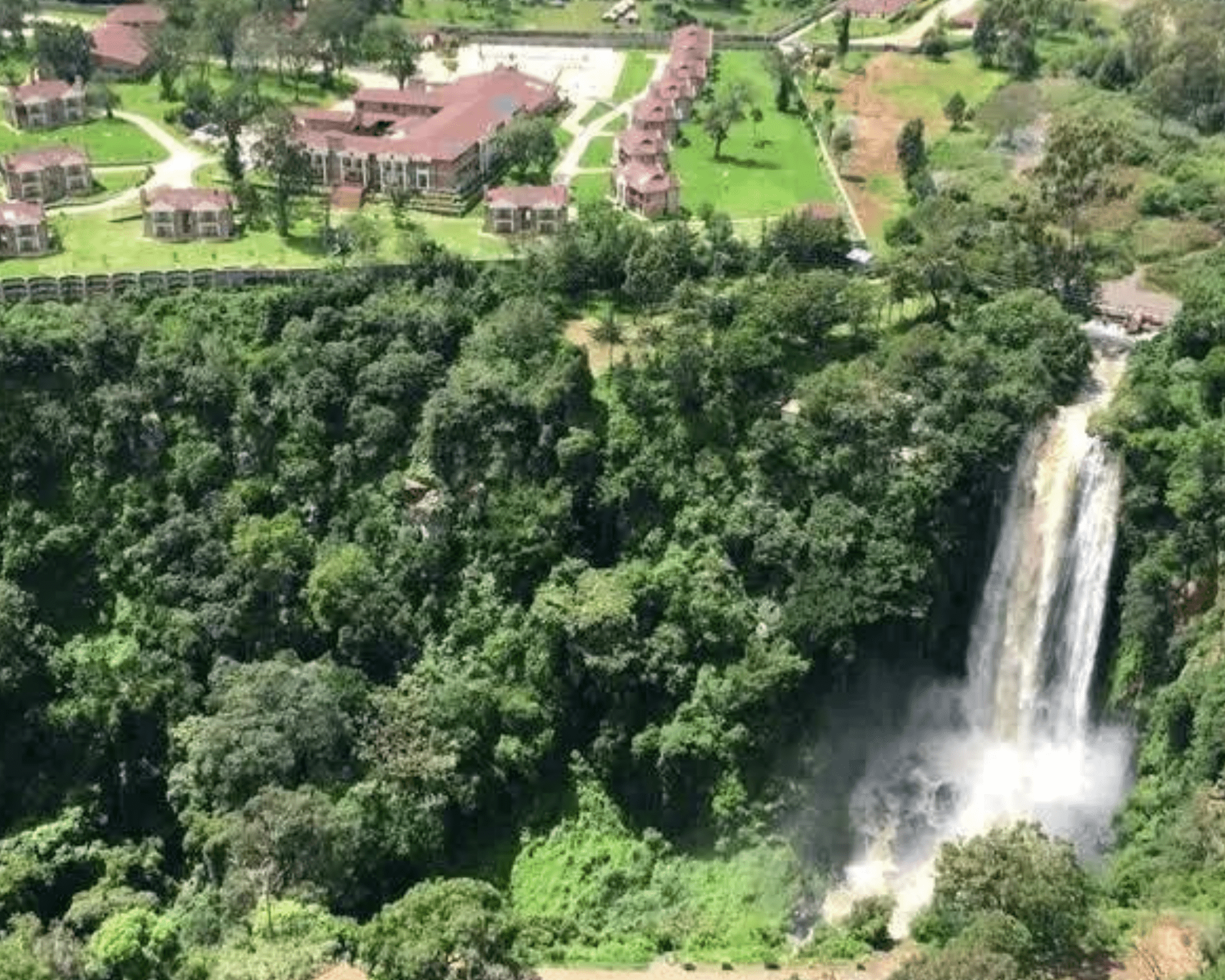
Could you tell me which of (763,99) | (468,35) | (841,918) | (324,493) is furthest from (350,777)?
(468,35)

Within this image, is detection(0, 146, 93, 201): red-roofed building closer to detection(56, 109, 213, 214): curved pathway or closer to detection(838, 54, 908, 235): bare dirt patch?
detection(56, 109, 213, 214): curved pathway

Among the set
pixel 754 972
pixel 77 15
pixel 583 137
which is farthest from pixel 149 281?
pixel 77 15

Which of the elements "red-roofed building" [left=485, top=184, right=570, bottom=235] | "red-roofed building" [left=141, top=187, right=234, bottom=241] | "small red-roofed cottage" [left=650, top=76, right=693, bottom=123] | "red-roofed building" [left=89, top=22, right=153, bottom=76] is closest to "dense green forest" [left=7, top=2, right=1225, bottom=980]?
"red-roofed building" [left=485, top=184, right=570, bottom=235]

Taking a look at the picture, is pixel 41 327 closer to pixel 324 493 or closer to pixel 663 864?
pixel 324 493

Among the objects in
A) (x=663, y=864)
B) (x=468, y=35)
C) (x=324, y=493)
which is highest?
(x=468, y=35)

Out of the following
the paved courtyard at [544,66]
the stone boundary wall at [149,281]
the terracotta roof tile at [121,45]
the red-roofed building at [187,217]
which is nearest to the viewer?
the stone boundary wall at [149,281]

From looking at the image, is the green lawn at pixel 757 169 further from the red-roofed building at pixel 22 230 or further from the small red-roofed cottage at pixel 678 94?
the red-roofed building at pixel 22 230

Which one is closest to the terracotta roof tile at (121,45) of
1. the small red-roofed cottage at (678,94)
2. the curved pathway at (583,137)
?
the curved pathway at (583,137)

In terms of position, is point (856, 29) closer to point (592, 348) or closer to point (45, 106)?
point (592, 348)
